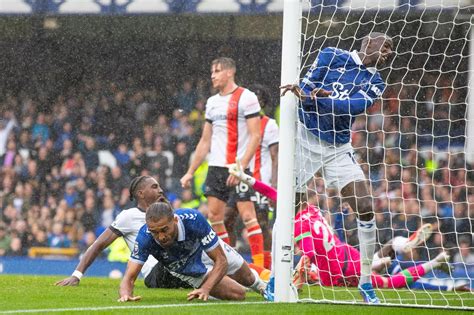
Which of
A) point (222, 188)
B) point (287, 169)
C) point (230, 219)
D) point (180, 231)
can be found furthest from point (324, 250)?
point (180, 231)

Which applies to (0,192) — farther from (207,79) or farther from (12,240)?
(207,79)

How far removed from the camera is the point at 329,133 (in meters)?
8.55

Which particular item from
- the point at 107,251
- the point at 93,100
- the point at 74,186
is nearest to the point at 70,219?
the point at 74,186

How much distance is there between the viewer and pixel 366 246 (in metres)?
8.44

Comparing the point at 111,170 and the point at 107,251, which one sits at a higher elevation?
the point at 111,170

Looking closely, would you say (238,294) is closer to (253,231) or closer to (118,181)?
(253,231)

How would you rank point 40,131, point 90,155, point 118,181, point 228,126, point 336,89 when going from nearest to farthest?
point 336,89, point 228,126, point 118,181, point 90,155, point 40,131

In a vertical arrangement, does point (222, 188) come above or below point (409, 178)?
below

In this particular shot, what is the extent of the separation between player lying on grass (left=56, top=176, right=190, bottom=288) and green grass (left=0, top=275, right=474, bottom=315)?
14 centimetres

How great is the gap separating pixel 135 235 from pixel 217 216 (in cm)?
162

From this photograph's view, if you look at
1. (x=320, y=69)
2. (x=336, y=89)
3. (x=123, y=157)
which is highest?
(x=320, y=69)

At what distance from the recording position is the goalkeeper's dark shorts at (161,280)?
9.86m

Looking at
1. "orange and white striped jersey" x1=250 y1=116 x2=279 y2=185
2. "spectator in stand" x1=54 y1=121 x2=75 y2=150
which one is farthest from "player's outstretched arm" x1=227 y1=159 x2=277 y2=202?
"spectator in stand" x1=54 y1=121 x2=75 y2=150

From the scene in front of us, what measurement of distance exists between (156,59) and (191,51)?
2.10 feet
